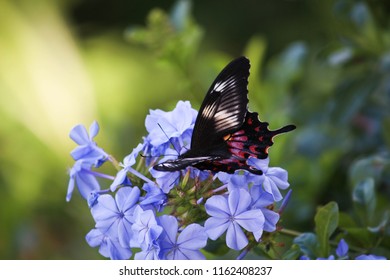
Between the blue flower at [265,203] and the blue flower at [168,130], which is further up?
the blue flower at [168,130]

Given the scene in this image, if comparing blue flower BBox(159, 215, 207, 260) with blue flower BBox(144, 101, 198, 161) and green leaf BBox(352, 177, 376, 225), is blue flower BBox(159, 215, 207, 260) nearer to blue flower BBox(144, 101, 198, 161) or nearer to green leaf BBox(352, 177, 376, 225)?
blue flower BBox(144, 101, 198, 161)

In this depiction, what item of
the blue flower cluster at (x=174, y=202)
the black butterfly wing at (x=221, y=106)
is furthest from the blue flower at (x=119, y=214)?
the black butterfly wing at (x=221, y=106)

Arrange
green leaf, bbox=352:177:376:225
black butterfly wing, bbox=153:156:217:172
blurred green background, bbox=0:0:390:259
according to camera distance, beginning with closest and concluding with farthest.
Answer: black butterfly wing, bbox=153:156:217:172
green leaf, bbox=352:177:376:225
blurred green background, bbox=0:0:390:259

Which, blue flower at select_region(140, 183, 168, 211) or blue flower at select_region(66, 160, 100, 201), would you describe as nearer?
blue flower at select_region(140, 183, 168, 211)

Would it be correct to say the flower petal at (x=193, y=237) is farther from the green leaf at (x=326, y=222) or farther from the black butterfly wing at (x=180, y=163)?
the green leaf at (x=326, y=222)

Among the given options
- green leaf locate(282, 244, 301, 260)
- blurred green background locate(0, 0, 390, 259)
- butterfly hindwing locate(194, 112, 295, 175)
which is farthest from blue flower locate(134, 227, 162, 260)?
blurred green background locate(0, 0, 390, 259)

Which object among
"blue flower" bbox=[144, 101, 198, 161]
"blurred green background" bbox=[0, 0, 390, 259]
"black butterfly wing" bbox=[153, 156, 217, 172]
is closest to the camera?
"black butterfly wing" bbox=[153, 156, 217, 172]

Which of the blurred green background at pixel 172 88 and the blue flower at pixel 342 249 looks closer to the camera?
the blue flower at pixel 342 249
